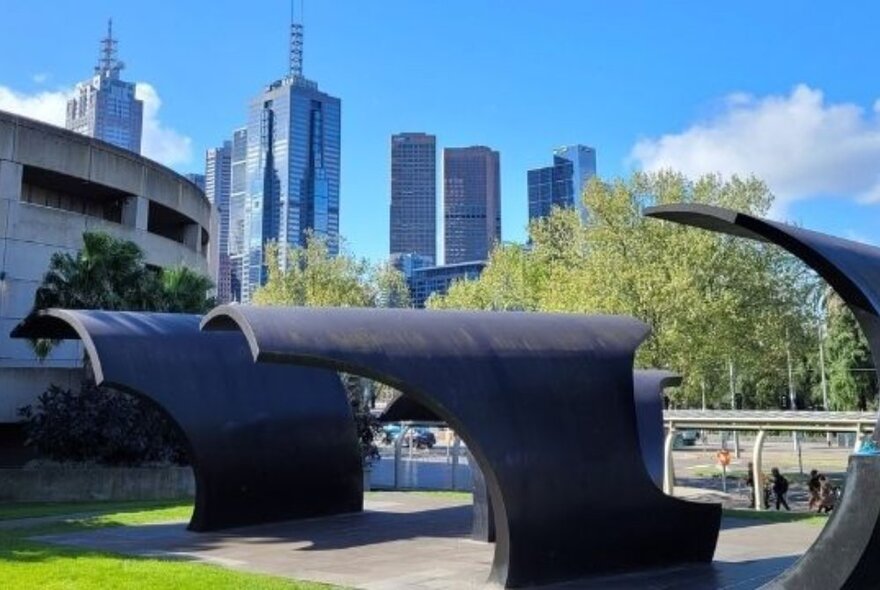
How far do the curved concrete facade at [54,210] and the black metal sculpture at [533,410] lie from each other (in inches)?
768

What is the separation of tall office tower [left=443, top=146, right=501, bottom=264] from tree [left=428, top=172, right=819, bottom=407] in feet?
457

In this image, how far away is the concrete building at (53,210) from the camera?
30888 millimetres

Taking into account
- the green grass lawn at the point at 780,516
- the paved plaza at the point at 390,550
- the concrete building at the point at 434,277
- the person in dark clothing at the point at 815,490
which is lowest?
the paved plaza at the point at 390,550

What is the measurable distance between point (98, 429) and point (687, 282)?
65.0ft

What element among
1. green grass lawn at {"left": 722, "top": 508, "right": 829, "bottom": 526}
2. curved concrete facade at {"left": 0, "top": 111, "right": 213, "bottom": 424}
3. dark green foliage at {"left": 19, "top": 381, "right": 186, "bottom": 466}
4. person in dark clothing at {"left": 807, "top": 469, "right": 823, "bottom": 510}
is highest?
curved concrete facade at {"left": 0, "top": 111, "right": 213, "bottom": 424}

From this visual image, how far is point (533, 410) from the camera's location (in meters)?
10.7

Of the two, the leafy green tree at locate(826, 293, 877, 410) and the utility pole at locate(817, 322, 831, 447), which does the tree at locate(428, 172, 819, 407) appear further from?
the leafy green tree at locate(826, 293, 877, 410)

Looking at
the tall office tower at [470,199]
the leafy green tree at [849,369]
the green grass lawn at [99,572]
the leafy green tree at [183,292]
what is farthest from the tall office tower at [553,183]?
the green grass lawn at [99,572]

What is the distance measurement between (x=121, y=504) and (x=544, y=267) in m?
27.6

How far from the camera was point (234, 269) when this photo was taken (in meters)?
161

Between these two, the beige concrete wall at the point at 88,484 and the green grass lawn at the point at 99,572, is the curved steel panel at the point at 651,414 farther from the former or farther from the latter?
the beige concrete wall at the point at 88,484

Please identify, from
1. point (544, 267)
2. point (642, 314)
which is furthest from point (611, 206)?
point (544, 267)

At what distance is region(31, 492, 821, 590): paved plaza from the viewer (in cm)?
1088

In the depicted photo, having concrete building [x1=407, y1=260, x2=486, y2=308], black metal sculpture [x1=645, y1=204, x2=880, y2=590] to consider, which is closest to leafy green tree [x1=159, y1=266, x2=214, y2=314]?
black metal sculpture [x1=645, y1=204, x2=880, y2=590]
